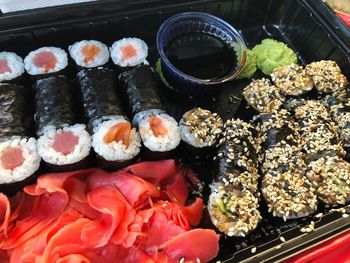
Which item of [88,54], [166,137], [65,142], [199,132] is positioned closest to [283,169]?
[199,132]

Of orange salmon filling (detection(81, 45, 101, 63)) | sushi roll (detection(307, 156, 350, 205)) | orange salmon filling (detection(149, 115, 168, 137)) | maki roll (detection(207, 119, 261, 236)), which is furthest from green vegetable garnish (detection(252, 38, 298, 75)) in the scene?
orange salmon filling (detection(81, 45, 101, 63))

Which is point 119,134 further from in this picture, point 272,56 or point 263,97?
point 272,56

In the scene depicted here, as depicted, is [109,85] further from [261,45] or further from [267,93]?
[261,45]

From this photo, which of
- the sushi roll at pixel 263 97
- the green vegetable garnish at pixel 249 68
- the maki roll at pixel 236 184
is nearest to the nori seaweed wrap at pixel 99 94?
the maki roll at pixel 236 184

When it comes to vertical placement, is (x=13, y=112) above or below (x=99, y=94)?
below

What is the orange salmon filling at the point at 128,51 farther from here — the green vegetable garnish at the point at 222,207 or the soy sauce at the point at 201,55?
the green vegetable garnish at the point at 222,207

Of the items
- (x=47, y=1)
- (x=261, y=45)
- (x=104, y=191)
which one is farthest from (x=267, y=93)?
(x=47, y=1)

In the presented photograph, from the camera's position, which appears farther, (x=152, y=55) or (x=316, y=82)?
(x=152, y=55)
